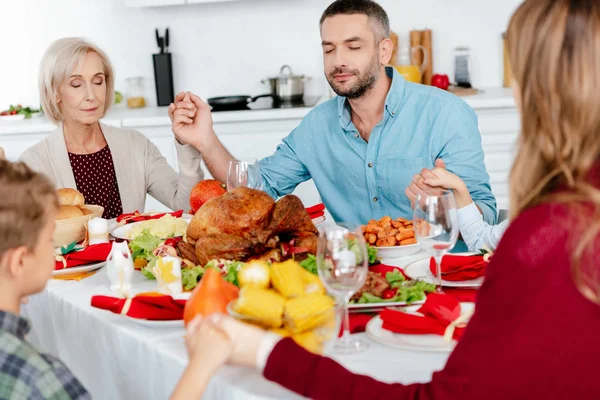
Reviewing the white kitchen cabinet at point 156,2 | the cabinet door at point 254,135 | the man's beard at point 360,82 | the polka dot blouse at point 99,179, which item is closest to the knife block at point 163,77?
the white kitchen cabinet at point 156,2

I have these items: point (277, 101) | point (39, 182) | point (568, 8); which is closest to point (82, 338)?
point (39, 182)

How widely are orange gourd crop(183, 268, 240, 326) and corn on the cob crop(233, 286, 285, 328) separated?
0.19 ft

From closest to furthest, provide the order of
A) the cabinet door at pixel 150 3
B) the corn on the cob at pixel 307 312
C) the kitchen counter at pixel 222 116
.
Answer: the corn on the cob at pixel 307 312 < the kitchen counter at pixel 222 116 < the cabinet door at pixel 150 3

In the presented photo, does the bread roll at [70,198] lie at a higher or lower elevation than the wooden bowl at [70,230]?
higher

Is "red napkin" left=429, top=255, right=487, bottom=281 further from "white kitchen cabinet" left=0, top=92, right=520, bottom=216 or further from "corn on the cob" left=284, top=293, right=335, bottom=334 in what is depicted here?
"white kitchen cabinet" left=0, top=92, right=520, bottom=216

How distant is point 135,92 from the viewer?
4742 millimetres

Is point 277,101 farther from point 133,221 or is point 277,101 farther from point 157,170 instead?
point 133,221

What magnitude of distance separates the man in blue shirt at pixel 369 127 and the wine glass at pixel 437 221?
3.21ft

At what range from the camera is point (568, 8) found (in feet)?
3.01

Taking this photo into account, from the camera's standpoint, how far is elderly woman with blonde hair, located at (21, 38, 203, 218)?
292 cm

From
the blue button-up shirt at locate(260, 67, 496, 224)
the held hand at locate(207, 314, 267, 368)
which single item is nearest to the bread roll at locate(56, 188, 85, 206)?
the blue button-up shirt at locate(260, 67, 496, 224)

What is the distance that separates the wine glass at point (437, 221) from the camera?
4.86 ft

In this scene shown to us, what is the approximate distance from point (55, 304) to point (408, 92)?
55.0 inches

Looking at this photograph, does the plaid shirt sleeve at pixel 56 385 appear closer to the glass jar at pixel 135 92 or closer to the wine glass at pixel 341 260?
the wine glass at pixel 341 260
